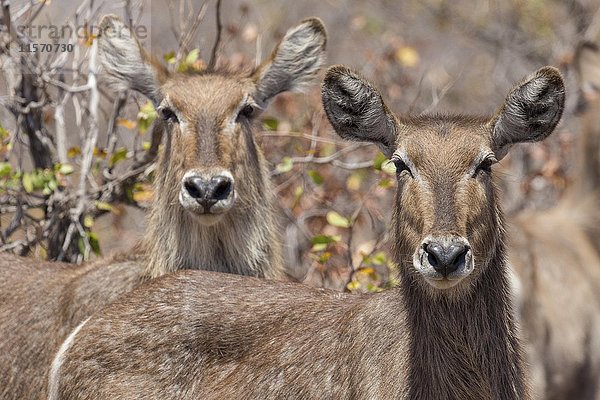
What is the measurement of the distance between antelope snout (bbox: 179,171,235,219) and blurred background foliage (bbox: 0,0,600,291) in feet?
2.97

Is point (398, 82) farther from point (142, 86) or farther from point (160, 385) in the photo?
point (160, 385)

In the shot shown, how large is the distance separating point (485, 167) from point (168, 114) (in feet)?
8.38

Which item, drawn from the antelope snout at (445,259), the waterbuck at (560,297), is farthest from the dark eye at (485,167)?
the waterbuck at (560,297)

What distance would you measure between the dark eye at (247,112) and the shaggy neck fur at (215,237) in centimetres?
32

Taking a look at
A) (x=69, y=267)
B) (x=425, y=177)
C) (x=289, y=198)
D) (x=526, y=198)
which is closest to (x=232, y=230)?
(x=69, y=267)

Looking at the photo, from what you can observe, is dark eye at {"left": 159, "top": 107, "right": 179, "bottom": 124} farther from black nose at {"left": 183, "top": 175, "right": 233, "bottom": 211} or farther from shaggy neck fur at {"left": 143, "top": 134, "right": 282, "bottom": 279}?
black nose at {"left": 183, "top": 175, "right": 233, "bottom": 211}

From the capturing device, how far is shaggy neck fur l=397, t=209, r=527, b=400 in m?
5.39

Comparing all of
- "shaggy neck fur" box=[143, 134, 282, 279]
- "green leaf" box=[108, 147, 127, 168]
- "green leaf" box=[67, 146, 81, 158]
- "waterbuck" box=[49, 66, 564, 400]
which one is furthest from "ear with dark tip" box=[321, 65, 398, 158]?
"green leaf" box=[67, 146, 81, 158]

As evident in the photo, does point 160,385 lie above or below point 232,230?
below

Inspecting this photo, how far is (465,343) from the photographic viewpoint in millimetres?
5488

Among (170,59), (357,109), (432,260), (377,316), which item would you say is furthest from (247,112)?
(432,260)

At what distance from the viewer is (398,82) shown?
1236cm

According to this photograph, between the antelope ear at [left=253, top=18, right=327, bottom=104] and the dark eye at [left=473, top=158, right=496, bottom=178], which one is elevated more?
the antelope ear at [left=253, top=18, right=327, bottom=104]

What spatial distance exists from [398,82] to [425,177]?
709 cm
